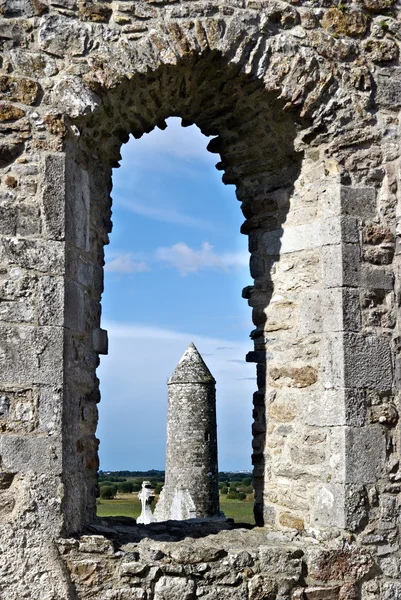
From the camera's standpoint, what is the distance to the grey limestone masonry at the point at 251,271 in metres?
4.19

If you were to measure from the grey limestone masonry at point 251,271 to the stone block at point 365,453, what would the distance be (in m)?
0.01

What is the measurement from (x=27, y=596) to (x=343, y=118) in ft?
11.4

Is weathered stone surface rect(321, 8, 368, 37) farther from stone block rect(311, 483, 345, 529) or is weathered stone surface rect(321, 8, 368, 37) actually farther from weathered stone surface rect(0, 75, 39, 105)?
stone block rect(311, 483, 345, 529)

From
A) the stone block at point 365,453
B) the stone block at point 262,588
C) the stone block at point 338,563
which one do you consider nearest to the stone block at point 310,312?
the stone block at point 365,453

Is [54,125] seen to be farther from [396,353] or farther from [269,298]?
[396,353]

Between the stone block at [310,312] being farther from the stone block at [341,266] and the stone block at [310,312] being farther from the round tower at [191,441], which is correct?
the round tower at [191,441]

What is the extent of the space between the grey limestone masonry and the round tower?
34.6ft

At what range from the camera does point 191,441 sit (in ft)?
51.4

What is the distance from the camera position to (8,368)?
4156mm

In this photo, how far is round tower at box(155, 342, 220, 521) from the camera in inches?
614

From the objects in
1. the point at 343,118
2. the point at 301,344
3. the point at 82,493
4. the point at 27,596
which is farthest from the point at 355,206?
the point at 27,596

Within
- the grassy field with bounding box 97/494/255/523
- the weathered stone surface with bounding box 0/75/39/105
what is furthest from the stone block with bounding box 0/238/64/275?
the grassy field with bounding box 97/494/255/523

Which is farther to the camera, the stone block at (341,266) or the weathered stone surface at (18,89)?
the stone block at (341,266)

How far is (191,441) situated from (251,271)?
10.7 m
